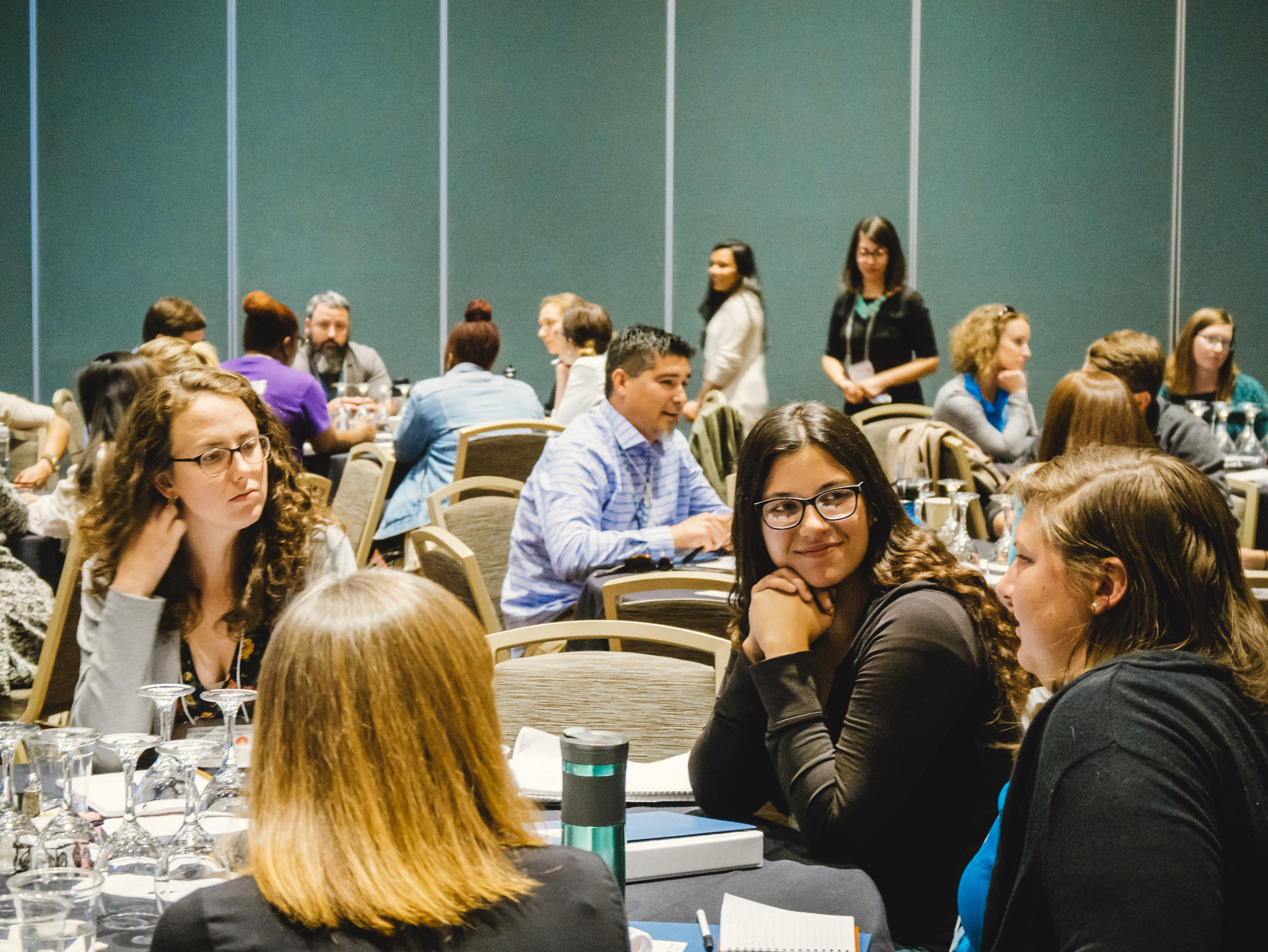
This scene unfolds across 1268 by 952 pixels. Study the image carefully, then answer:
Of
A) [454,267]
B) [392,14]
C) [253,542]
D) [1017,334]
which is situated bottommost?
[253,542]

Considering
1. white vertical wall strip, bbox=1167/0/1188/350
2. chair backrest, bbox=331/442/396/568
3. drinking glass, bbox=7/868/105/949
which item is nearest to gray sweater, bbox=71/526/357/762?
drinking glass, bbox=7/868/105/949

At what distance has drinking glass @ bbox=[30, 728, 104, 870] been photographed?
1.47 meters

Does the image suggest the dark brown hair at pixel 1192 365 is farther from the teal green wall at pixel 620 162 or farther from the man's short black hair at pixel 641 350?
the man's short black hair at pixel 641 350

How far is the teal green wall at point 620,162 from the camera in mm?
8688

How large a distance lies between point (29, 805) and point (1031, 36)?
8710 mm

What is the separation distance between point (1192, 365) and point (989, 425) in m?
1.67

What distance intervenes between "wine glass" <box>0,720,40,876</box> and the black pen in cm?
83

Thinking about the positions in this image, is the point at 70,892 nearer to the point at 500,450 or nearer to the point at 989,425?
the point at 500,450

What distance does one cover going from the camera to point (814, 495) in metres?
2.09

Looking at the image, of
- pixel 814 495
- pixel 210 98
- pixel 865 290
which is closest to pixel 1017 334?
pixel 865 290

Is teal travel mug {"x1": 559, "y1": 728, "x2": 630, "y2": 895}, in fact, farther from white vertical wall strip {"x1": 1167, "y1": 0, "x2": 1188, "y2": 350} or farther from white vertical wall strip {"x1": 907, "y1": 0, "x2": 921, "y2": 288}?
white vertical wall strip {"x1": 1167, "y1": 0, "x2": 1188, "y2": 350}

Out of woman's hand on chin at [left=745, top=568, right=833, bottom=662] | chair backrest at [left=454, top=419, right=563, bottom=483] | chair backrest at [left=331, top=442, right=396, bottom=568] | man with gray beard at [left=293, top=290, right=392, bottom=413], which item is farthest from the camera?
man with gray beard at [left=293, top=290, right=392, bottom=413]

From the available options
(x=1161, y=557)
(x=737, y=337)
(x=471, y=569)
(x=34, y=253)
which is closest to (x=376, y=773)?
(x=1161, y=557)

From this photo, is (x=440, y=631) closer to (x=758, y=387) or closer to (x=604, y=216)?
(x=758, y=387)
